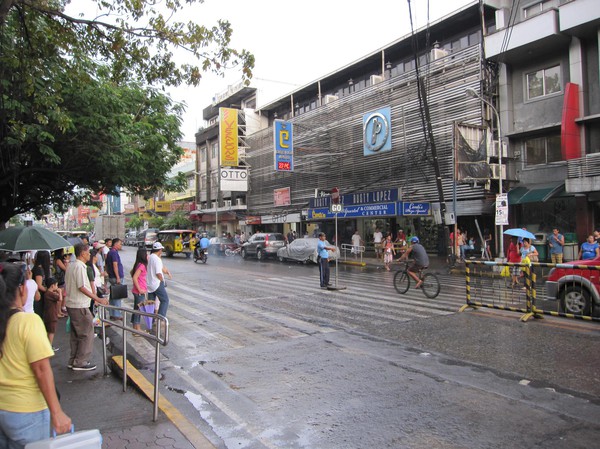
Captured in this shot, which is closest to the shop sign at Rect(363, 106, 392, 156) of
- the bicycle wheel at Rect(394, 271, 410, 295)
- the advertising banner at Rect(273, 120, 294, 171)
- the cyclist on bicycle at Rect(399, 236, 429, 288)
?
the advertising banner at Rect(273, 120, 294, 171)

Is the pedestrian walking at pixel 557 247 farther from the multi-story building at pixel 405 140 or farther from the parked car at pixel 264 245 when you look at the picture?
the parked car at pixel 264 245

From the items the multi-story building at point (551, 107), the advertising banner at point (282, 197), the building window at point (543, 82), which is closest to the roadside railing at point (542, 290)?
the multi-story building at point (551, 107)

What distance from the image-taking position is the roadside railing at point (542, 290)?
8.70 m

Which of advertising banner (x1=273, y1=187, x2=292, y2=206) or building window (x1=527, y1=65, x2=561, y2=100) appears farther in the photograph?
advertising banner (x1=273, y1=187, x2=292, y2=206)

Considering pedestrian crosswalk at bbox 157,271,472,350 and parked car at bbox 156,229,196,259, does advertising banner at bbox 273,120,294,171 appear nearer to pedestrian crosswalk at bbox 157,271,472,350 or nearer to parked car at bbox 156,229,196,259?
parked car at bbox 156,229,196,259

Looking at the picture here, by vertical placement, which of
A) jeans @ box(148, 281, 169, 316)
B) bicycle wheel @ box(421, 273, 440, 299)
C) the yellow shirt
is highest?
the yellow shirt

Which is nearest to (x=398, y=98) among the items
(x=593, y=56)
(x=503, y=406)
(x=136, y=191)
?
(x=593, y=56)

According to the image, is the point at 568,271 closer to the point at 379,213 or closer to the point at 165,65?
the point at 165,65

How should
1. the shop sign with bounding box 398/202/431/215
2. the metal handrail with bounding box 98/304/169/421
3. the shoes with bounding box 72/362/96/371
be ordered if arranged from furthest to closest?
the shop sign with bounding box 398/202/431/215, the shoes with bounding box 72/362/96/371, the metal handrail with bounding box 98/304/169/421

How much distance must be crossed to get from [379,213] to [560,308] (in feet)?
49.9

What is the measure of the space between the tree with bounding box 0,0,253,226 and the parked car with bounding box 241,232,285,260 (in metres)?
12.0

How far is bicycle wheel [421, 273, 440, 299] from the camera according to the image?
12086 mm

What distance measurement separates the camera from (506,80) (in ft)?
69.2

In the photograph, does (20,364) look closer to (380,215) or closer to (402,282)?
(402,282)
